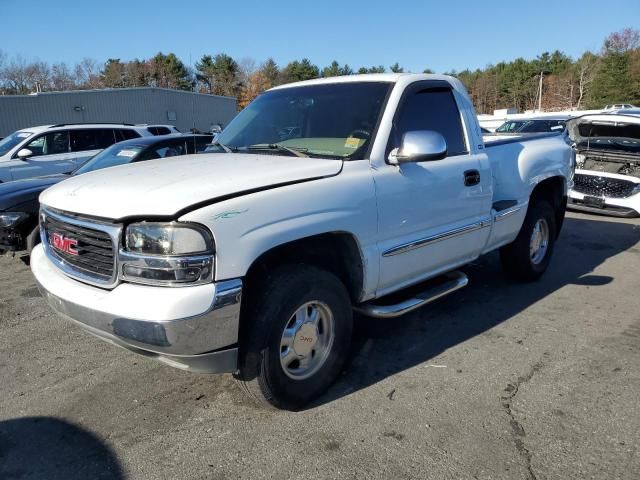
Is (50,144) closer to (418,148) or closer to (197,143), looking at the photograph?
(197,143)

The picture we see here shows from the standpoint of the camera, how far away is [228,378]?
3439mm

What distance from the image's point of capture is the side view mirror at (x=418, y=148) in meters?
3.18

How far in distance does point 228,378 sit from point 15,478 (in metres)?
1.33

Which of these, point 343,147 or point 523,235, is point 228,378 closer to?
point 343,147

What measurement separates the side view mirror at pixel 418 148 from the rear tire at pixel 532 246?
7.16 feet

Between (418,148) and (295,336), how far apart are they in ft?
4.61

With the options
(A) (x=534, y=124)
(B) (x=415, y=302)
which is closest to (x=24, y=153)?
(B) (x=415, y=302)

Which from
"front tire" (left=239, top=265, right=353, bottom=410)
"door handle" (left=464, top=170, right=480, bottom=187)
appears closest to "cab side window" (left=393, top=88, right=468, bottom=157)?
"door handle" (left=464, top=170, right=480, bottom=187)

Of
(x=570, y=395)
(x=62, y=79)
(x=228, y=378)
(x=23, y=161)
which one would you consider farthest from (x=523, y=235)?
(x=62, y=79)

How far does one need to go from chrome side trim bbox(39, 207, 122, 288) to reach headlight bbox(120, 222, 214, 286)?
0.13 meters

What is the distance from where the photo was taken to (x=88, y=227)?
8.80ft

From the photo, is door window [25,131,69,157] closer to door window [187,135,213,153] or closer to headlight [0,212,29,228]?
door window [187,135,213,153]

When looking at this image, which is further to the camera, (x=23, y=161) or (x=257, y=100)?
(x=23, y=161)

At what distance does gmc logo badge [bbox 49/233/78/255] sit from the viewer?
9.26 ft
